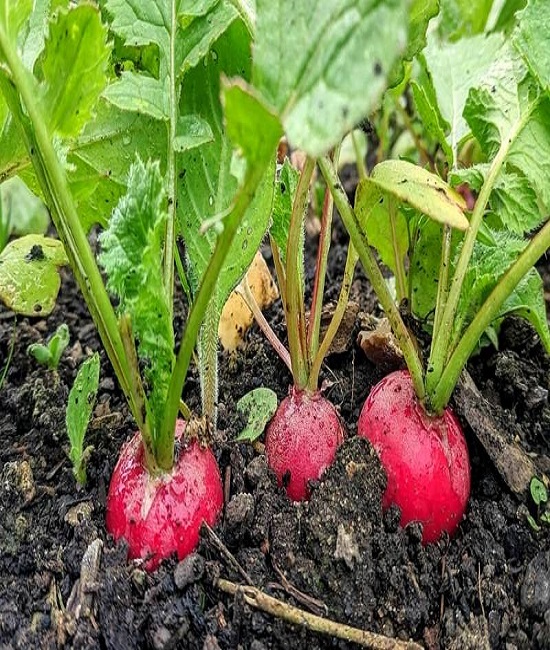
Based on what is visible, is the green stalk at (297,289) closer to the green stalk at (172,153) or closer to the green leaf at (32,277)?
the green stalk at (172,153)

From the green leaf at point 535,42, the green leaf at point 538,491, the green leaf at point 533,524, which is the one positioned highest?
the green leaf at point 535,42

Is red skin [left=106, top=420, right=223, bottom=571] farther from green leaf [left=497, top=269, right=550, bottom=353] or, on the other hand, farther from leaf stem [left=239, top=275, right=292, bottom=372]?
green leaf [left=497, top=269, right=550, bottom=353]

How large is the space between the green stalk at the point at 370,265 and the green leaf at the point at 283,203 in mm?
96

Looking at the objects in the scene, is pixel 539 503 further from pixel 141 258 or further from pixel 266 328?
pixel 141 258

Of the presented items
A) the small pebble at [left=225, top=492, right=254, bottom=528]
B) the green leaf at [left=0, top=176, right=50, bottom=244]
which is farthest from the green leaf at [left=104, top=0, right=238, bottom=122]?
the green leaf at [left=0, top=176, right=50, bottom=244]

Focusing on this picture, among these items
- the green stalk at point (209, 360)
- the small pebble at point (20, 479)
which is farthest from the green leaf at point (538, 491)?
the small pebble at point (20, 479)

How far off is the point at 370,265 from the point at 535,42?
0.33 meters

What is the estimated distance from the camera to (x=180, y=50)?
104 cm

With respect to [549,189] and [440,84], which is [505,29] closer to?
[440,84]

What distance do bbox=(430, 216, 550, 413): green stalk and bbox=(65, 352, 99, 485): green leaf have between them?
409 mm

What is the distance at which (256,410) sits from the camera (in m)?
1.06

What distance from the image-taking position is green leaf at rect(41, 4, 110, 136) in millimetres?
834

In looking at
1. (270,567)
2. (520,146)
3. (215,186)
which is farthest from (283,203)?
(270,567)

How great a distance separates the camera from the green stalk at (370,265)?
2.96 ft
